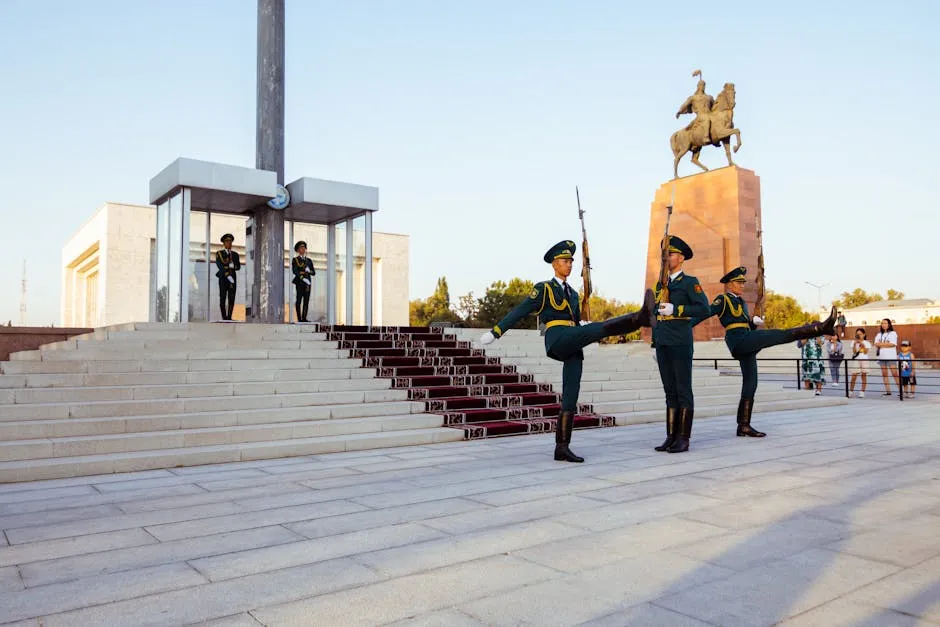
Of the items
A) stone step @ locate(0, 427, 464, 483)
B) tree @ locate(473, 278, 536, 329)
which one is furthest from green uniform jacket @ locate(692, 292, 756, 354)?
tree @ locate(473, 278, 536, 329)

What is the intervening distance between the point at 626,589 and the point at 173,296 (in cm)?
1245

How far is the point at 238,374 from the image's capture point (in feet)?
30.2

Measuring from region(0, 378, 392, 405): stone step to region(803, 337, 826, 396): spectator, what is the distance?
1039 cm

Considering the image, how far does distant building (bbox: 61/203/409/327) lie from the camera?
15690 millimetres

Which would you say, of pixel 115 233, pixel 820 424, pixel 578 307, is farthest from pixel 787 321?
pixel 578 307

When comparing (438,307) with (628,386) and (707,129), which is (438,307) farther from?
(628,386)

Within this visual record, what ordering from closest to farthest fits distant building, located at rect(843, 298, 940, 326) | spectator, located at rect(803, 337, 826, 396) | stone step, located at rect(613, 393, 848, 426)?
stone step, located at rect(613, 393, 848, 426) → spectator, located at rect(803, 337, 826, 396) → distant building, located at rect(843, 298, 940, 326)

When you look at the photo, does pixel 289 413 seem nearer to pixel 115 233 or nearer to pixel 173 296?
pixel 173 296

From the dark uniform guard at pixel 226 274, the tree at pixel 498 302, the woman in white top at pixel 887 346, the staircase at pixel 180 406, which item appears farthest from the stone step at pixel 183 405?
the tree at pixel 498 302

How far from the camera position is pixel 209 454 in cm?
673

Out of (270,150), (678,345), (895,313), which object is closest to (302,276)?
(270,150)

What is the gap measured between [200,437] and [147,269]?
29.2 meters

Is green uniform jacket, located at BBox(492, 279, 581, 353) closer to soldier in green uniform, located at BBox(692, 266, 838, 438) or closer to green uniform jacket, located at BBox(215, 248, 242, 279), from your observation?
soldier in green uniform, located at BBox(692, 266, 838, 438)

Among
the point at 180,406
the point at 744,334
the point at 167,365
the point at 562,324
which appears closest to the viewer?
the point at 562,324
